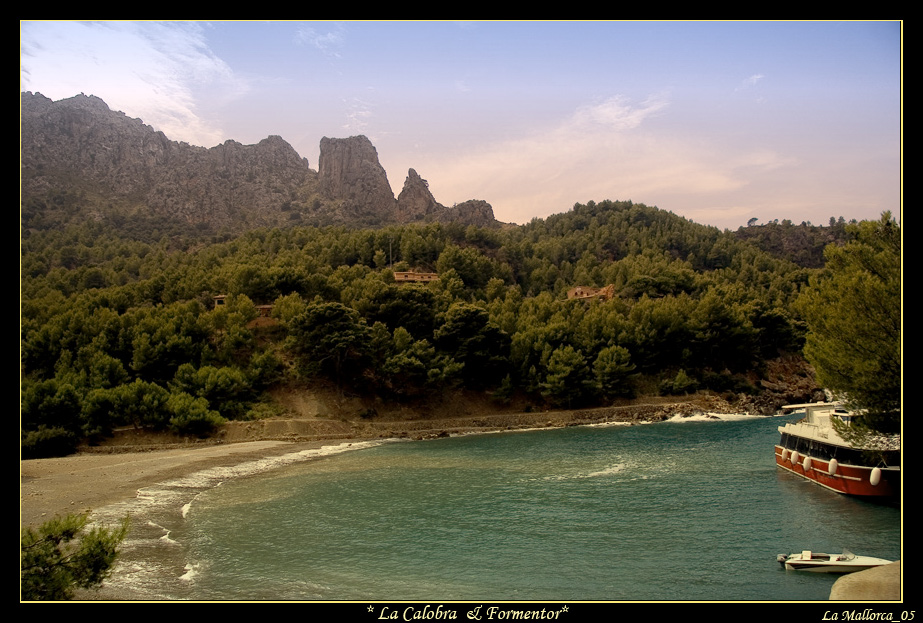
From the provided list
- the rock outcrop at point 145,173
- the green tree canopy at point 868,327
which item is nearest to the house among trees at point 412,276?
the green tree canopy at point 868,327

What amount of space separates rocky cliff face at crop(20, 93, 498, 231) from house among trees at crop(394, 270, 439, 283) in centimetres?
6762

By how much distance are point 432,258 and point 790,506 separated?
263 ft

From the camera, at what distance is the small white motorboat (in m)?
16.8

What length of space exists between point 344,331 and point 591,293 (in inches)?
1885

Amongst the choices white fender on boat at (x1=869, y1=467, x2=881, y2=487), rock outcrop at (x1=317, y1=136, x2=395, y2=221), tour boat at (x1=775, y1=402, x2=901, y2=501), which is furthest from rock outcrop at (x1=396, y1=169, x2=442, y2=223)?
white fender on boat at (x1=869, y1=467, x2=881, y2=487)

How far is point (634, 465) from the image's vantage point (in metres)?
34.8

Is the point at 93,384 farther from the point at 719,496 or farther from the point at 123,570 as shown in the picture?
the point at 719,496

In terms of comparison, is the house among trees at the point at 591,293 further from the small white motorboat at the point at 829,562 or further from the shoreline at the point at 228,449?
the small white motorboat at the point at 829,562

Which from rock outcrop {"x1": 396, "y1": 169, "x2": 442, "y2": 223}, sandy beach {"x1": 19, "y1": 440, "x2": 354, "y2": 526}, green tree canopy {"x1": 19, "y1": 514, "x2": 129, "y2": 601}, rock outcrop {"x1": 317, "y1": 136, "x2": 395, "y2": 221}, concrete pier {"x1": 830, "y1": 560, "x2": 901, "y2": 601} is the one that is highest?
rock outcrop {"x1": 317, "y1": 136, "x2": 395, "y2": 221}

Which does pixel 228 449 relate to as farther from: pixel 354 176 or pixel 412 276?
pixel 354 176

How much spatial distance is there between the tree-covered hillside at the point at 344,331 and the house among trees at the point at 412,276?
6.75 feet

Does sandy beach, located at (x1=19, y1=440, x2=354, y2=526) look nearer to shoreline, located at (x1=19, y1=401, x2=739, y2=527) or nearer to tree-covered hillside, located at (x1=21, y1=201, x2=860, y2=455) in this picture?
shoreline, located at (x1=19, y1=401, x2=739, y2=527)

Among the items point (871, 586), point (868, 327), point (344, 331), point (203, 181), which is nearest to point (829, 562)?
point (871, 586)
